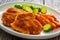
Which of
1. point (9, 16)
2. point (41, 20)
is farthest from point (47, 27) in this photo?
point (9, 16)

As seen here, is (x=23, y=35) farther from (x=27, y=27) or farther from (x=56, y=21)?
(x=56, y=21)

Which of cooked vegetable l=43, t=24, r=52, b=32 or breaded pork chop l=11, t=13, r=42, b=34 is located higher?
breaded pork chop l=11, t=13, r=42, b=34

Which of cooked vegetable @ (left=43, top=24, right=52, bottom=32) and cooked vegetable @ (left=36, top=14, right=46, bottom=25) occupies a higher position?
cooked vegetable @ (left=36, top=14, right=46, bottom=25)

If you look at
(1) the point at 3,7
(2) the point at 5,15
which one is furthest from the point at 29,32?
(1) the point at 3,7

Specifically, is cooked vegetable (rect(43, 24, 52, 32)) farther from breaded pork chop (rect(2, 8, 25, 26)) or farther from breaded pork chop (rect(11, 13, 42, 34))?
breaded pork chop (rect(2, 8, 25, 26))

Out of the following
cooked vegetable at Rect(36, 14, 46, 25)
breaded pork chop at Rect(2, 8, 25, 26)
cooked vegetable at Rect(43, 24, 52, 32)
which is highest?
breaded pork chop at Rect(2, 8, 25, 26)

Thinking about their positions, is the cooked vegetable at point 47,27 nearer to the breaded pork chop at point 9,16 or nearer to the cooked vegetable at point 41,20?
the cooked vegetable at point 41,20

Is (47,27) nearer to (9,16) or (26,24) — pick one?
(26,24)

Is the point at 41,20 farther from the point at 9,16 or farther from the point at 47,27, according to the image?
the point at 9,16

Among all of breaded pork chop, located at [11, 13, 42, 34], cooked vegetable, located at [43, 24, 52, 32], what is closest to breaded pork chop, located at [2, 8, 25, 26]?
breaded pork chop, located at [11, 13, 42, 34]
